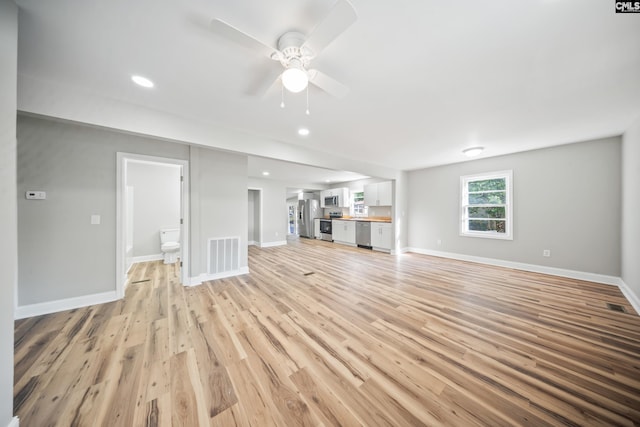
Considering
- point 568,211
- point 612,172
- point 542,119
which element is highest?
point 542,119

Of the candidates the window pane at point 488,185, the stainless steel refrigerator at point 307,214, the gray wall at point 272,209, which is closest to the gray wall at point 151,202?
the gray wall at point 272,209

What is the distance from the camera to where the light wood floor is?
1.24m

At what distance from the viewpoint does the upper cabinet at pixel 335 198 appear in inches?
306

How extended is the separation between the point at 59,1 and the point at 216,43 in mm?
854

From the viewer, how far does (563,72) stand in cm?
182

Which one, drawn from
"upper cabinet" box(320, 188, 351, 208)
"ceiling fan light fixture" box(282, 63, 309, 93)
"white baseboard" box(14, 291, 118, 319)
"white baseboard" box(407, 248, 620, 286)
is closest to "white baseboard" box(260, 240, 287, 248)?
"upper cabinet" box(320, 188, 351, 208)

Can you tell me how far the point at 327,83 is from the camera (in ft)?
5.51

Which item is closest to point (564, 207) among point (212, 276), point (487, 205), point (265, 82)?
point (487, 205)

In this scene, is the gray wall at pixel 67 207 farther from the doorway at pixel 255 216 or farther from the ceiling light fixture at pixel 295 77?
the doorway at pixel 255 216

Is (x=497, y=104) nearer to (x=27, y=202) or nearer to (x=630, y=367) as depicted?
(x=630, y=367)

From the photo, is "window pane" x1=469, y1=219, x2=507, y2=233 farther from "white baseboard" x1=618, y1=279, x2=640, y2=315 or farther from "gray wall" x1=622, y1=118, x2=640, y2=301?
"white baseboard" x1=618, y1=279, x2=640, y2=315

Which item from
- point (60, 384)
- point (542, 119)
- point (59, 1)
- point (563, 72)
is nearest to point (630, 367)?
point (563, 72)

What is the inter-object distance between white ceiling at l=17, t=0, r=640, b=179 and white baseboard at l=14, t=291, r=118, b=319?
7.03ft

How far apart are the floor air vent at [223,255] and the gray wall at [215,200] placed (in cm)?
8
